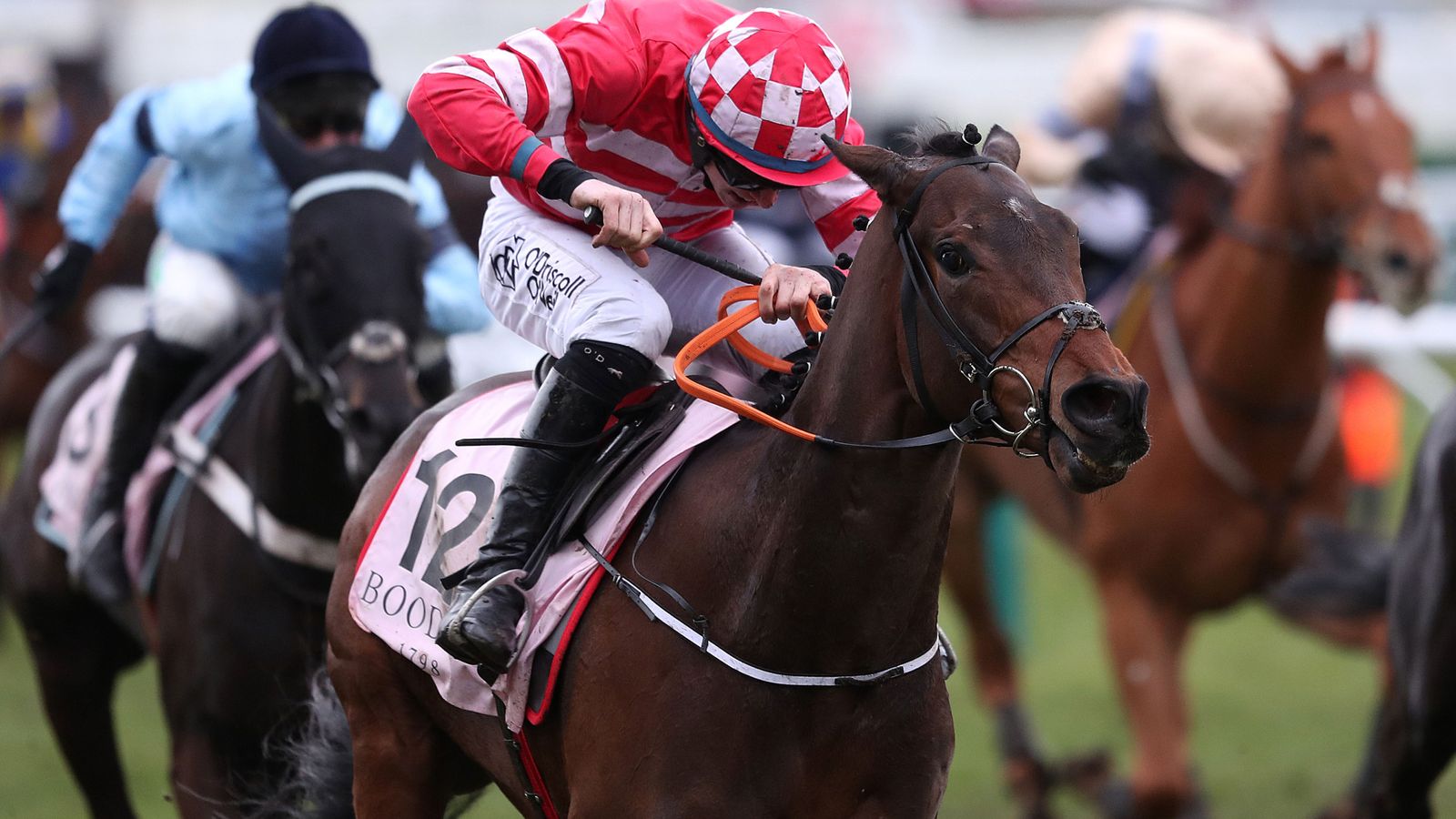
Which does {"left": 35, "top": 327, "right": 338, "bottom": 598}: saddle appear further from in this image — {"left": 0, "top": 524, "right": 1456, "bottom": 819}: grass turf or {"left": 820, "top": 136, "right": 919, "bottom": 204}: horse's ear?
{"left": 820, "top": 136, "right": 919, "bottom": 204}: horse's ear

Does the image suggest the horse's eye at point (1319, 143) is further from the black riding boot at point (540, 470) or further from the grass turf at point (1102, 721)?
the black riding boot at point (540, 470)

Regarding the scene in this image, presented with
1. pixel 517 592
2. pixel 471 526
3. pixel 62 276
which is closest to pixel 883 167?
pixel 517 592

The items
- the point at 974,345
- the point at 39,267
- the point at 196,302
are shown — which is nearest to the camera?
the point at 974,345

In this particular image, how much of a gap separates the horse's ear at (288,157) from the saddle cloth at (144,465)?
51cm

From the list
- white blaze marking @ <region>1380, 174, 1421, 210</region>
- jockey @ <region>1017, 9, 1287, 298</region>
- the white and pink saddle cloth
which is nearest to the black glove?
the white and pink saddle cloth

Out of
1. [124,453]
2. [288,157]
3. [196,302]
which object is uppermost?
[288,157]

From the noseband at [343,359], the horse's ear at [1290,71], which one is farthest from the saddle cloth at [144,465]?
the horse's ear at [1290,71]

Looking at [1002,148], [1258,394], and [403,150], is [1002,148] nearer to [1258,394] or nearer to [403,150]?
[403,150]

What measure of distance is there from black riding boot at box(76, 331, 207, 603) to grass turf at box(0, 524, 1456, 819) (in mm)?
1405

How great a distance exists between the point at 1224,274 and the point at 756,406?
4070 mm

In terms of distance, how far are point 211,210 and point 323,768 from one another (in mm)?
2075

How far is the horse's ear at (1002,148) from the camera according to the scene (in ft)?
11.0

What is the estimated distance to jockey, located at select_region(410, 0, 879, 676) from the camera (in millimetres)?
3557

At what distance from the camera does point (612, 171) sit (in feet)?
13.1
